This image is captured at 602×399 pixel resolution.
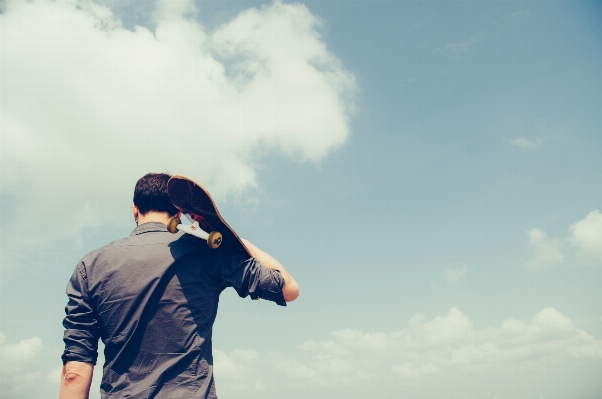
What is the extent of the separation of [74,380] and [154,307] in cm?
107

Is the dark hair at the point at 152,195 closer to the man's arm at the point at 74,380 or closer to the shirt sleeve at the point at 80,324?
the shirt sleeve at the point at 80,324

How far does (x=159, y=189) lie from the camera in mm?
4969

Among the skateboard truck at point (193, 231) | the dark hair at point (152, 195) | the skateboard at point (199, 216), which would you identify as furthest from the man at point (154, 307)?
the dark hair at point (152, 195)

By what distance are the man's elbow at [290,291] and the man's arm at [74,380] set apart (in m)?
2.07

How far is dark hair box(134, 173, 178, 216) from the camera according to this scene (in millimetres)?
4977

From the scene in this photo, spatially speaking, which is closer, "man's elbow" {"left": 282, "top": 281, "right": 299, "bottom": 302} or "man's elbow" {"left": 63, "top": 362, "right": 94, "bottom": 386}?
"man's elbow" {"left": 63, "top": 362, "right": 94, "bottom": 386}

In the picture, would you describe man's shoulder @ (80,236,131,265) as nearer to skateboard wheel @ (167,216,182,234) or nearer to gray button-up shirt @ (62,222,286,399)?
gray button-up shirt @ (62,222,286,399)

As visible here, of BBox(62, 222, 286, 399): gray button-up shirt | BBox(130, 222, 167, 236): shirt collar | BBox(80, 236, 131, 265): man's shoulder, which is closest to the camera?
BBox(62, 222, 286, 399): gray button-up shirt

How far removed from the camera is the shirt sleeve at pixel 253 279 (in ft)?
14.2

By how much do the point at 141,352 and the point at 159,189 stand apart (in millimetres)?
1758

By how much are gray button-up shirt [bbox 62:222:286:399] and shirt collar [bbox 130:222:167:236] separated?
0.10 meters

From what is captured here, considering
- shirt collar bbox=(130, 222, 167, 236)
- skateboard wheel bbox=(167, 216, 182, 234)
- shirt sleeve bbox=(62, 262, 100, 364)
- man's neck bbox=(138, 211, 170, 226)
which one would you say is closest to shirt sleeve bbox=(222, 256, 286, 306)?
skateboard wheel bbox=(167, 216, 182, 234)

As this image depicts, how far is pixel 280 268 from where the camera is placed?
15.0 ft

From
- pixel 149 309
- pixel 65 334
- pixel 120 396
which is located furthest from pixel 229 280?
pixel 65 334
